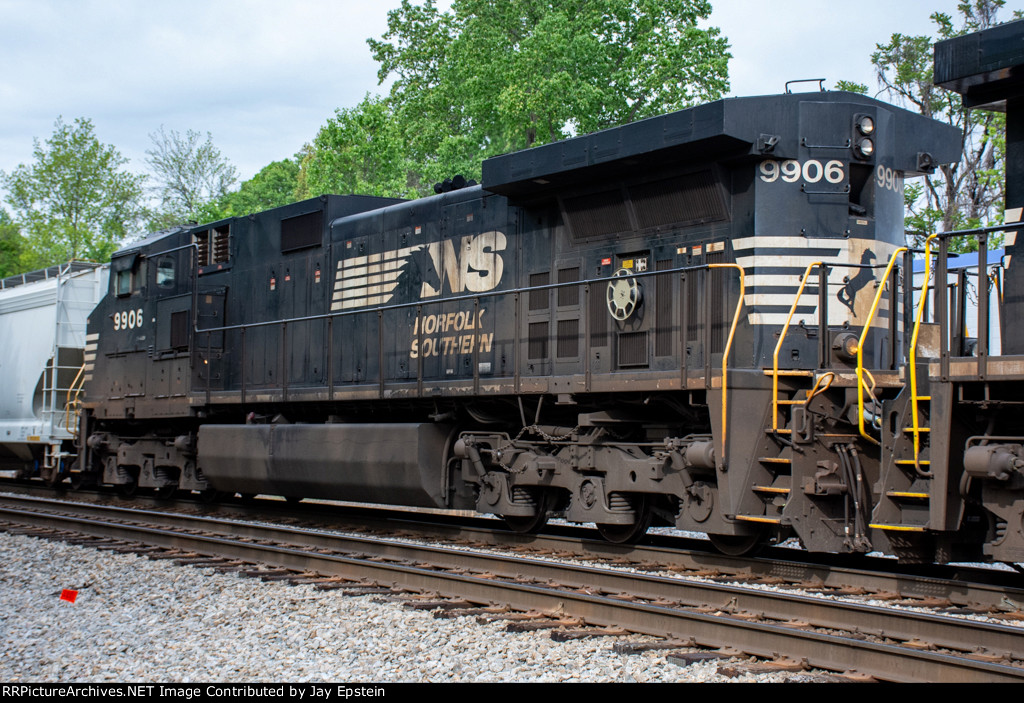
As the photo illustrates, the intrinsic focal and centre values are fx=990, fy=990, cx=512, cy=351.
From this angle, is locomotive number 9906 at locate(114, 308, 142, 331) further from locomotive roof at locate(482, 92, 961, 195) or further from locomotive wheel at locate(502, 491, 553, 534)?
locomotive roof at locate(482, 92, 961, 195)

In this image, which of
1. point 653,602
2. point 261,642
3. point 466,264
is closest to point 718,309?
point 653,602

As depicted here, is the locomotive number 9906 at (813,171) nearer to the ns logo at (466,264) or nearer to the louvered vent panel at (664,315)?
the louvered vent panel at (664,315)

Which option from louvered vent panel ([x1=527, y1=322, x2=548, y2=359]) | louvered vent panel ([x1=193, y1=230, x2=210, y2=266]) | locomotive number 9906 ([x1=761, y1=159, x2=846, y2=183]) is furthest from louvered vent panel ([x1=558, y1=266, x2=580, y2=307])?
louvered vent panel ([x1=193, y1=230, x2=210, y2=266])

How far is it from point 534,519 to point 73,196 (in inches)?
1507

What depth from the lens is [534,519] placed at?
31.3ft

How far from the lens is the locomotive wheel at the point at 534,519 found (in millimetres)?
9414

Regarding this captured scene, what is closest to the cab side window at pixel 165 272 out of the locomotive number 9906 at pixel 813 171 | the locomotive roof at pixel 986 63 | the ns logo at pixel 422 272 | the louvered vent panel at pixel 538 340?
the ns logo at pixel 422 272

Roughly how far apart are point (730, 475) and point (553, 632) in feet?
6.64

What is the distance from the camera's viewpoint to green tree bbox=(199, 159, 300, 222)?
39.5 m

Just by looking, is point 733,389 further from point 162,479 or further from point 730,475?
point 162,479

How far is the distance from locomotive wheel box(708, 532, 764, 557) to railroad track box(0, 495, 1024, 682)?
2.62ft

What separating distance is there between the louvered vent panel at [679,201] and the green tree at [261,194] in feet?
92.1

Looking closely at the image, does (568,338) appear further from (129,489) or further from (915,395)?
(129,489)

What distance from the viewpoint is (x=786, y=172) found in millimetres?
7863
